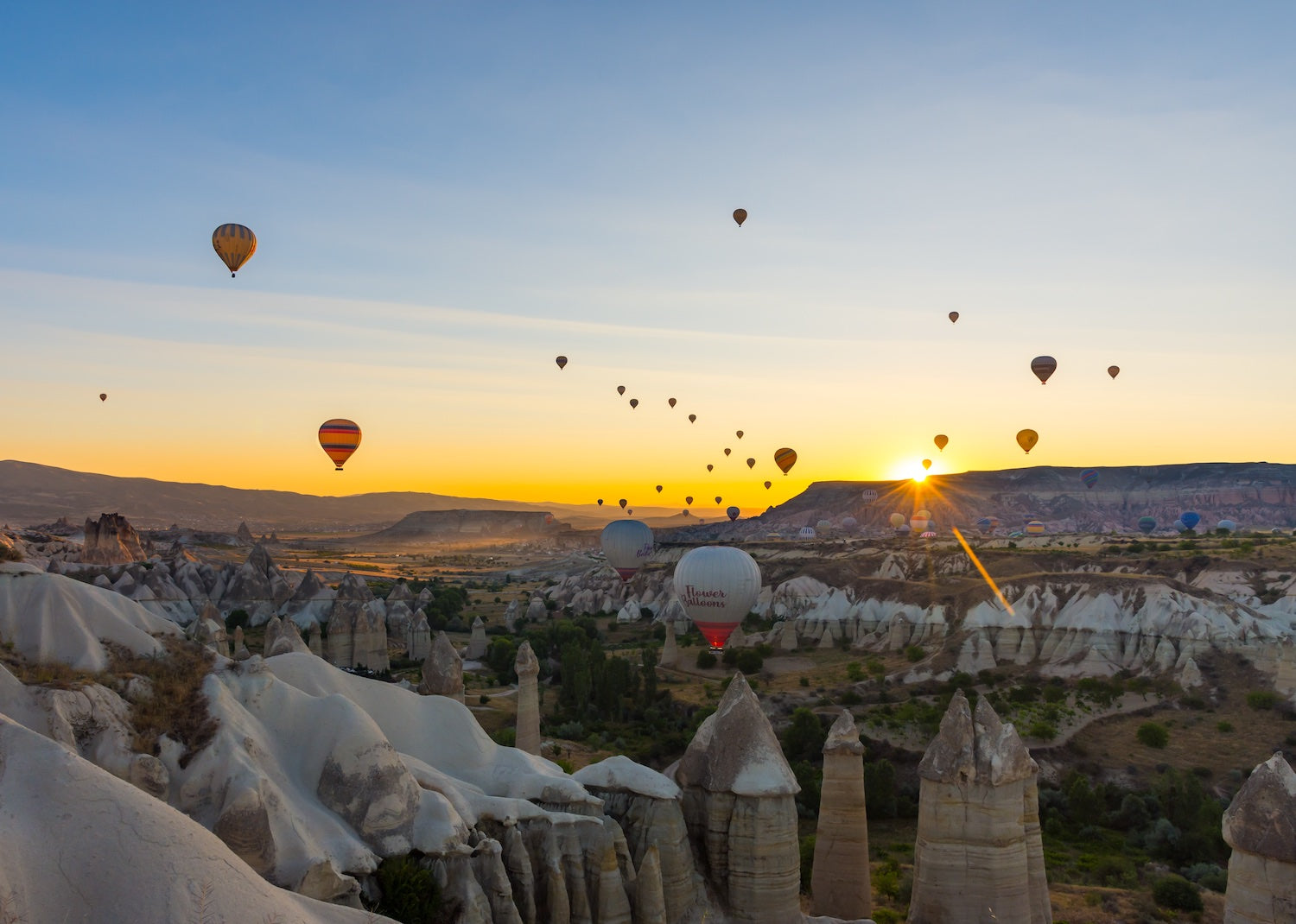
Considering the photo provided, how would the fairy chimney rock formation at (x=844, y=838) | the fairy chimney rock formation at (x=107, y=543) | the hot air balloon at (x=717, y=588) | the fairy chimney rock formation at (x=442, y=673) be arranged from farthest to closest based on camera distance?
1. the fairy chimney rock formation at (x=107, y=543)
2. the hot air balloon at (x=717, y=588)
3. the fairy chimney rock formation at (x=442, y=673)
4. the fairy chimney rock formation at (x=844, y=838)

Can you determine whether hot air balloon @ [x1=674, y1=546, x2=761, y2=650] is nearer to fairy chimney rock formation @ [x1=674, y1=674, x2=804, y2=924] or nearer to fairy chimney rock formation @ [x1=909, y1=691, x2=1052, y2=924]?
fairy chimney rock formation @ [x1=674, y1=674, x2=804, y2=924]

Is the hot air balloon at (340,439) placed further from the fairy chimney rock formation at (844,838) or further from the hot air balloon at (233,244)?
the fairy chimney rock formation at (844,838)

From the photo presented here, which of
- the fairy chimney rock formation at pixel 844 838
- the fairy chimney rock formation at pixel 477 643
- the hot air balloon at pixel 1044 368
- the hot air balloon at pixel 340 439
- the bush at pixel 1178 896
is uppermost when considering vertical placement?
the hot air balloon at pixel 1044 368

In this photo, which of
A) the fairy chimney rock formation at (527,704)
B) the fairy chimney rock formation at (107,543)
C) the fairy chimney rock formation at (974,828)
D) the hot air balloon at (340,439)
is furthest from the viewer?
the fairy chimney rock formation at (107,543)

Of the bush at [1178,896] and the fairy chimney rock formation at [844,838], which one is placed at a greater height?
the fairy chimney rock formation at [844,838]

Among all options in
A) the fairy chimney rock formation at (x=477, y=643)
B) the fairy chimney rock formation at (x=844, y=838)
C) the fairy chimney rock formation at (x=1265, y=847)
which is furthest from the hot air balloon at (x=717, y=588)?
the fairy chimney rock formation at (x=1265, y=847)

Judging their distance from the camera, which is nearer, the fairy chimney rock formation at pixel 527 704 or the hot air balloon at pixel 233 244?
the fairy chimney rock formation at pixel 527 704

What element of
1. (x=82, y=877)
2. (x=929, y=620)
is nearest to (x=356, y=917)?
(x=82, y=877)

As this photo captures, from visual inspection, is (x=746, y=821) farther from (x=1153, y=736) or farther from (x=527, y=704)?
(x=1153, y=736)
